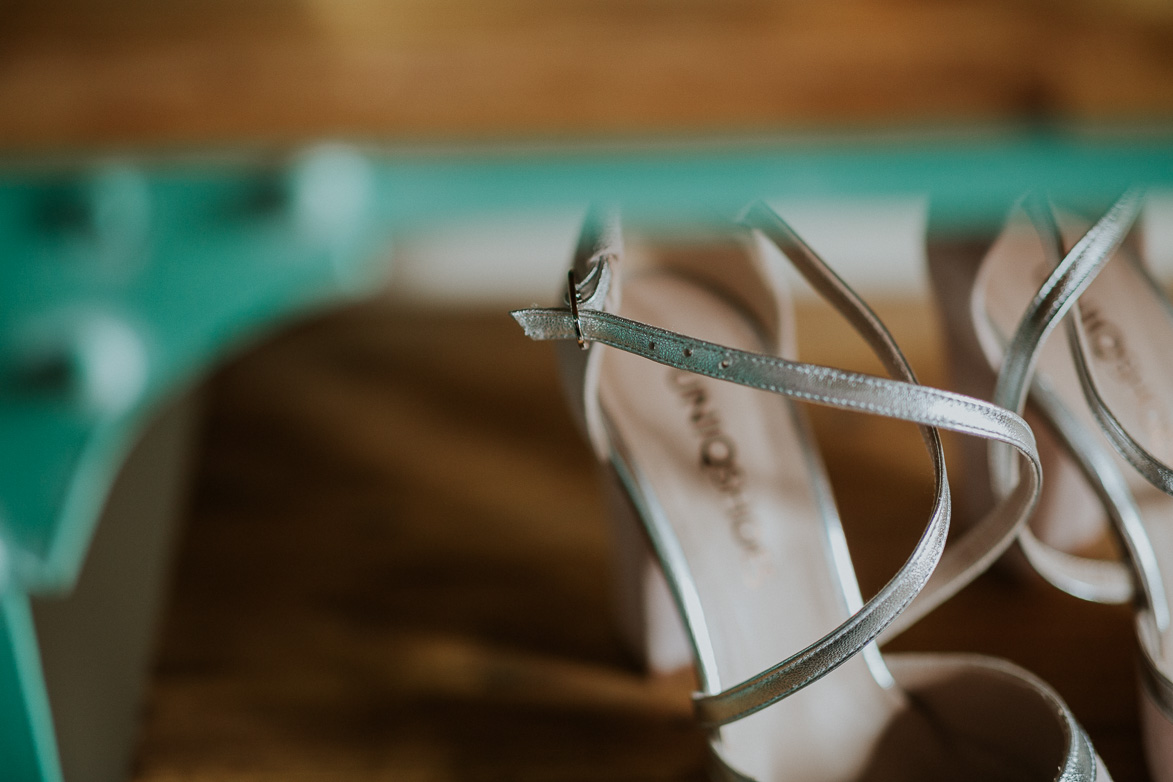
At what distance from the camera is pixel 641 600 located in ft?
1.78

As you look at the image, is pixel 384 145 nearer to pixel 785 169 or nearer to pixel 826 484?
pixel 785 169

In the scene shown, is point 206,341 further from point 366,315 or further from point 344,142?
point 366,315

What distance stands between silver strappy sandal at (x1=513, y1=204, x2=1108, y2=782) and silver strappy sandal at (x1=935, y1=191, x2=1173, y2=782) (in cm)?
7

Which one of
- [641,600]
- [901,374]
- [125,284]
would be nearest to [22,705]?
[125,284]

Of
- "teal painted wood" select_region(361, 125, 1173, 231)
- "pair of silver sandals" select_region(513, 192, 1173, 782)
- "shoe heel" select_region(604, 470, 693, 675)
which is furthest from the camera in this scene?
"shoe heel" select_region(604, 470, 693, 675)

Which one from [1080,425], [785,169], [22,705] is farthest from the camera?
[1080,425]

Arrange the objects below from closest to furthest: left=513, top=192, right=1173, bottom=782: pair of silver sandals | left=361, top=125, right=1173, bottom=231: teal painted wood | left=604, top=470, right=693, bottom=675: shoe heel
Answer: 1. left=361, top=125, right=1173, bottom=231: teal painted wood
2. left=513, top=192, right=1173, bottom=782: pair of silver sandals
3. left=604, top=470, right=693, bottom=675: shoe heel

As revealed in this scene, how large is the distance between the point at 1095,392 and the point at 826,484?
0.16 metres

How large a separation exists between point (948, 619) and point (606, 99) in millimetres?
458

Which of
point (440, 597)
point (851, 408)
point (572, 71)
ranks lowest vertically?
point (440, 597)

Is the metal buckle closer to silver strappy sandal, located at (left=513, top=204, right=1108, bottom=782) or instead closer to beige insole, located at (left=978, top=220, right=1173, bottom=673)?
silver strappy sandal, located at (left=513, top=204, right=1108, bottom=782)

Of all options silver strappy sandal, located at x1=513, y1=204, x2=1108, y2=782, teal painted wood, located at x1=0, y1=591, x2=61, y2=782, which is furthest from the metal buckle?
teal painted wood, located at x1=0, y1=591, x2=61, y2=782

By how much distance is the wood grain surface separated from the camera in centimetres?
30

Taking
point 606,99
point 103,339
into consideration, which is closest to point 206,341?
point 103,339
